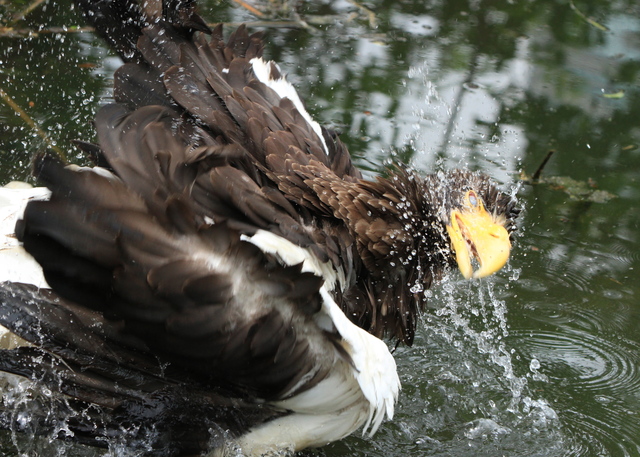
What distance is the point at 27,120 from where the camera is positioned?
5.23 metres

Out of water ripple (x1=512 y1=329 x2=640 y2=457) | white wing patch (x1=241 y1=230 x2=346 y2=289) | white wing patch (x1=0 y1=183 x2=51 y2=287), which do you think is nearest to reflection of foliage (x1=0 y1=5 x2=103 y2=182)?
white wing patch (x1=0 y1=183 x2=51 y2=287)

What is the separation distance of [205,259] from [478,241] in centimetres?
118

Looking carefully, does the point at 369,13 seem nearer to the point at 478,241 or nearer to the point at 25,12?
the point at 25,12

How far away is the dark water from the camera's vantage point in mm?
3877

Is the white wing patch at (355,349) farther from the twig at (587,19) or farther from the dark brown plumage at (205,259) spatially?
the twig at (587,19)

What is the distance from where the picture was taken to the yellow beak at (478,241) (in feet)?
10.5

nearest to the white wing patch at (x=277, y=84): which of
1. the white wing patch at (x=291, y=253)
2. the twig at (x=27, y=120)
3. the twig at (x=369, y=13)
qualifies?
the white wing patch at (x=291, y=253)

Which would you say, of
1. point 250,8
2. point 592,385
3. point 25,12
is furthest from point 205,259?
point 250,8

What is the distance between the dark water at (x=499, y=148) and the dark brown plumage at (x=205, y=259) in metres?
0.63

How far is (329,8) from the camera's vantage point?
732 centimetres

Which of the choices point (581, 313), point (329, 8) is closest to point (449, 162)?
point (581, 313)

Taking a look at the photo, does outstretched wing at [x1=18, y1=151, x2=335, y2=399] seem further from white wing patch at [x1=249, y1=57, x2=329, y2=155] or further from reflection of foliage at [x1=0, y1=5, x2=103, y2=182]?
reflection of foliage at [x1=0, y1=5, x2=103, y2=182]

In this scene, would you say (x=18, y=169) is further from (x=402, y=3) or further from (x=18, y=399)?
(x=402, y=3)

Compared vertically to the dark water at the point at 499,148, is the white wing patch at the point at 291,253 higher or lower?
higher
